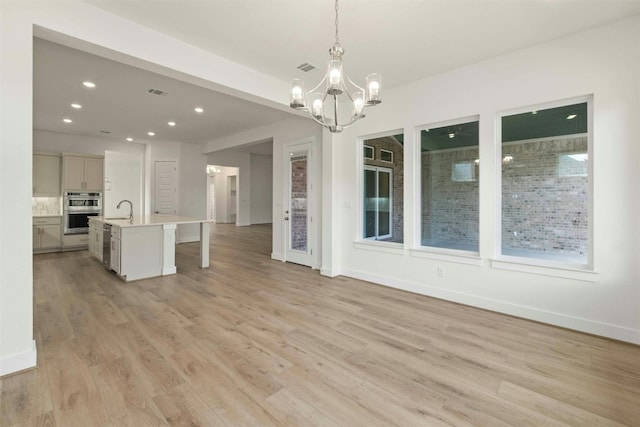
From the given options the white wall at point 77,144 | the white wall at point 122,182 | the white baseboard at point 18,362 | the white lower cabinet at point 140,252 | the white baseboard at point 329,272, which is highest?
the white wall at point 77,144

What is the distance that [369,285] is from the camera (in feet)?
14.8

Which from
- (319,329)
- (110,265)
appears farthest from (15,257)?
(110,265)

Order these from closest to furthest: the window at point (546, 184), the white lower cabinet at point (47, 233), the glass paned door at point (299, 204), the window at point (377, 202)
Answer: the window at point (546, 184)
the window at point (377, 202)
the glass paned door at point (299, 204)
the white lower cabinet at point (47, 233)

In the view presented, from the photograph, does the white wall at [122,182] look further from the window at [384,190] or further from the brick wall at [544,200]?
the brick wall at [544,200]

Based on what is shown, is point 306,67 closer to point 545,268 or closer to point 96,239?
point 545,268

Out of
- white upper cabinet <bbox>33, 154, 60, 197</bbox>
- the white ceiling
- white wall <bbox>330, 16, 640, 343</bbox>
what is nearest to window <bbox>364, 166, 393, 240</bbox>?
white wall <bbox>330, 16, 640, 343</bbox>

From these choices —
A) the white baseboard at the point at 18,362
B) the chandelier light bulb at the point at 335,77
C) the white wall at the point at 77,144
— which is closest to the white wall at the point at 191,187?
the white wall at the point at 77,144

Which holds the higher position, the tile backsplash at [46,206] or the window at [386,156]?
the window at [386,156]

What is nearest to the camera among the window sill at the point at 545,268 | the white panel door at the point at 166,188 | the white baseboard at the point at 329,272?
the window sill at the point at 545,268

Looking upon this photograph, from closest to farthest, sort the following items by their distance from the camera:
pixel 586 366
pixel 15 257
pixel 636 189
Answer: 1. pixel 15 257
2. pixel 586 366
3. pixel 636 189

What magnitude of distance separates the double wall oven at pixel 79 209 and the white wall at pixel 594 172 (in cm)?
720

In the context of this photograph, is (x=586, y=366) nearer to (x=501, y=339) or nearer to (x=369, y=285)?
(x=501, y=339)

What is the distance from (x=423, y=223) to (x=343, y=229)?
1360mm

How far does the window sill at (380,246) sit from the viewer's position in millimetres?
4364
